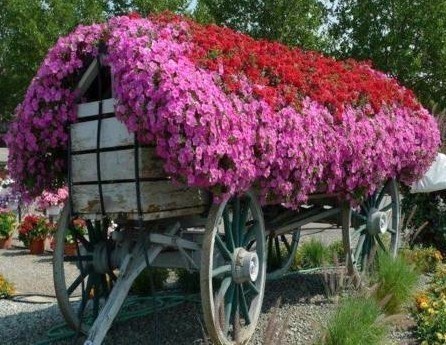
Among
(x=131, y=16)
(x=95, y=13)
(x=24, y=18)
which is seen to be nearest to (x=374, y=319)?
(x=131, y=16)

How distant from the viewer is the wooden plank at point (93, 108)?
439cm

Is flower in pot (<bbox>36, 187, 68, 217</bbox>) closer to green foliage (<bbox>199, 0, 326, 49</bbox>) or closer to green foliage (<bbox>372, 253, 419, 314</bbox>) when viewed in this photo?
green foliage (<bbox>372, 253, 419, 314</bbox>)

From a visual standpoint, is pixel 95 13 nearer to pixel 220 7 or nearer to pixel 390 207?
pixel 220 7

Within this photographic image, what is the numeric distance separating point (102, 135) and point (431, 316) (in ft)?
9.51

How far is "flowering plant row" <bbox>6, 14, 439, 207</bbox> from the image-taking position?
391 centimetres

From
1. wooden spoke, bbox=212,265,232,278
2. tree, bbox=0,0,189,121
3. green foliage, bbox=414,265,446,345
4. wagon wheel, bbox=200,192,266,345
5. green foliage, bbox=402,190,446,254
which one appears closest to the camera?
wagon wheel, bbox=200,192,266,345

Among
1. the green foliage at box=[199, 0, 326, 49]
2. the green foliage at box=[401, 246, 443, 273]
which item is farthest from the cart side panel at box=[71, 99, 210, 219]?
the green foliage at box=[199, 0, 326, 49]

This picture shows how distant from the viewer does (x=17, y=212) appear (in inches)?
579

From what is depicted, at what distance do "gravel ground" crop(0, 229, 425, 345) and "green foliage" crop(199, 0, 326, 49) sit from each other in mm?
13711

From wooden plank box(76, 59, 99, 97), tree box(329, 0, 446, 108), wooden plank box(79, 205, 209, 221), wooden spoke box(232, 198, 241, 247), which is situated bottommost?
wooden spoke box(232, 198, 241, 247)

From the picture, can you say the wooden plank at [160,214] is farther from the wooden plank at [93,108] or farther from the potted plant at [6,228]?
the potted plant at [6,228]

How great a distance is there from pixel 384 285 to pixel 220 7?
16377mm

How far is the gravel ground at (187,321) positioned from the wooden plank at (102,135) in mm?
1408

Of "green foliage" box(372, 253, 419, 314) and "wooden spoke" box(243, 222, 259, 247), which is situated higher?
"wooden spoke" box(243, 222, 259, 247)
